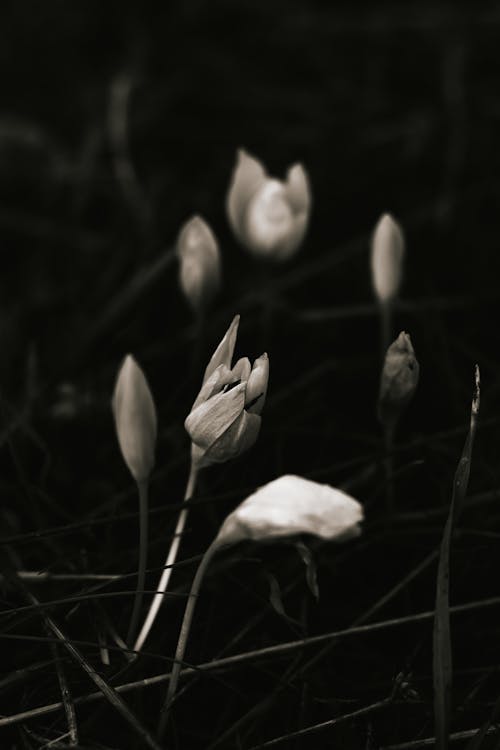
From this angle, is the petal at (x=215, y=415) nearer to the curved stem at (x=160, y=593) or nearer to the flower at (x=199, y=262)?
the curved stem at (x=160, y=593)

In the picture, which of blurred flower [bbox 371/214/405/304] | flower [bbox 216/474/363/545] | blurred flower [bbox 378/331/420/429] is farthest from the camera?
blurred flower [bbox 371/214/405/304]

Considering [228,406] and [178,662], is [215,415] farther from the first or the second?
[178,662]

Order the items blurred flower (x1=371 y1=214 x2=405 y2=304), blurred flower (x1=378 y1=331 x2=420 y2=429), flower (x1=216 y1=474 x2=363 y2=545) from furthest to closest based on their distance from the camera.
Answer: blurred flower (x1=371 y1=214 x2=405 y2=304) → blurred flower (x1=378 y1=331 x2=420 y2=429) → flower (x1=216 y1=474 x2=363 y2=545)

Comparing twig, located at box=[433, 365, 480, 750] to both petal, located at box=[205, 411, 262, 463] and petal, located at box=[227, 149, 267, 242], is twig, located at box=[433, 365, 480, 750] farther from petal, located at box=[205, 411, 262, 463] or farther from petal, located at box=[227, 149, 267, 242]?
petal, located at box=[227, 149, 267, 242]

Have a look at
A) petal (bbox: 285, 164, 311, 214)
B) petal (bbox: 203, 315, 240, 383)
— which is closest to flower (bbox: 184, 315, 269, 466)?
petal (bbox: 203, 315, 240, 383)

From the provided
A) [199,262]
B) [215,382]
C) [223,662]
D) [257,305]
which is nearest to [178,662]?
[223,662]

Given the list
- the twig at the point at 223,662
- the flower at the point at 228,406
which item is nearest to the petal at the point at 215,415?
the flower at the point at 228,406
